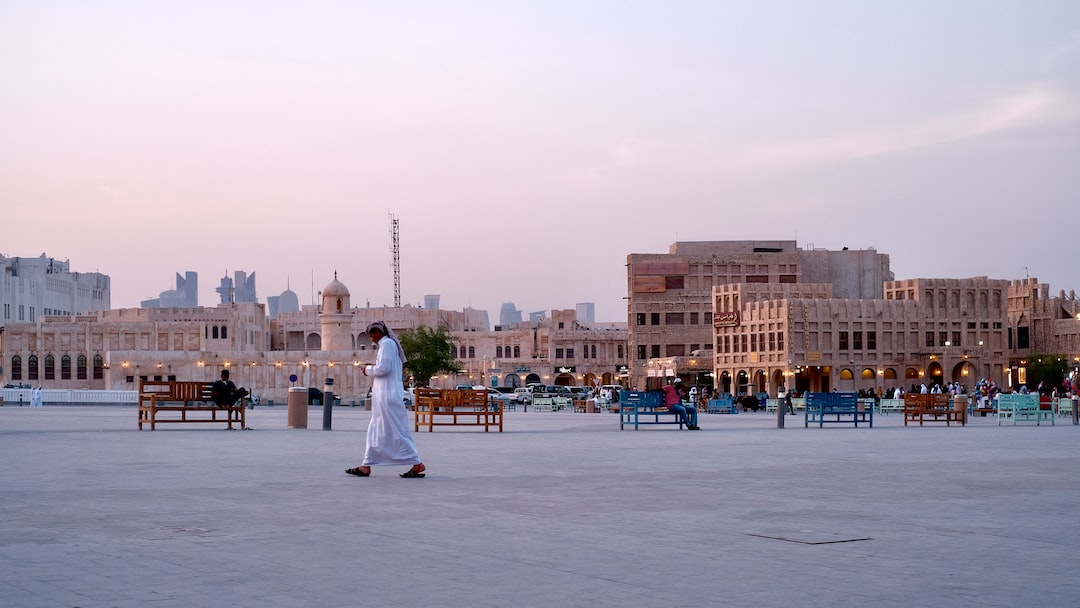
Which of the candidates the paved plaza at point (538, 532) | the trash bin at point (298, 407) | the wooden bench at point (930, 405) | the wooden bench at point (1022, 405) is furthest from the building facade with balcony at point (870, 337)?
the paved plaza at point (538, 532)

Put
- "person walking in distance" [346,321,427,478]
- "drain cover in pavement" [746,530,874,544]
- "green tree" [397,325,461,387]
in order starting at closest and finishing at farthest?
"drain cover in pavement" [746,530,874,544], "person walking in distance" [346,321,427,478], "green tree" [397,325,461,387]

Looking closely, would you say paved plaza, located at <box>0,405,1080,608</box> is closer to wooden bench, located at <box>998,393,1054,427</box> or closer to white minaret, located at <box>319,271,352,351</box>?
wooden bench, located at <box>998,393,1054,427</box>

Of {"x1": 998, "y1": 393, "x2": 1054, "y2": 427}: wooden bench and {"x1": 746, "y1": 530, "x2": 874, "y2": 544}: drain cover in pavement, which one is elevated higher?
{"x1": 746, "y1": 530, "x2": 874, "y2": 544}: drain cover in pavement

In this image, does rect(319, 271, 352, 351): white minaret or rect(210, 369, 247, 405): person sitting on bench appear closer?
rect(210, 369, 247, 405): person sitting on bench

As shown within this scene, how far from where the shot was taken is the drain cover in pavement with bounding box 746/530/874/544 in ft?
30.8

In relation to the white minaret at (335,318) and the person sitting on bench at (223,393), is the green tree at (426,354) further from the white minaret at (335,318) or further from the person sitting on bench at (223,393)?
the person sitting on bench at (223,393)

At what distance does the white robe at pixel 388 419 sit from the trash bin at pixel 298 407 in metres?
14.5

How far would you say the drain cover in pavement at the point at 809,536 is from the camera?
9375 mm

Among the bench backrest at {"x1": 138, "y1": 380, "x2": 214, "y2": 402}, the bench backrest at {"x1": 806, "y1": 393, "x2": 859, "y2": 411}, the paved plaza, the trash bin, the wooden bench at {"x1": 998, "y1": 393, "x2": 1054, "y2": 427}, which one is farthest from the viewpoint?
the wooden bench at {"x1": 998, "y1": 393, "x2": 1054, "y2": 427}

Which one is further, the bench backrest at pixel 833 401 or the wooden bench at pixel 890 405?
the wooden bench at pixel 890 405

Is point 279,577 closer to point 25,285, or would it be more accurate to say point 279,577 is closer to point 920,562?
point 920,562

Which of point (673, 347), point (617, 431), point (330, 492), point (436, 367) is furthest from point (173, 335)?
point (330, 492)

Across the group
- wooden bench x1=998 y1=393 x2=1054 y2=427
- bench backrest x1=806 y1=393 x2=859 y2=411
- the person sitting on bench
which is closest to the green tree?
wooden bench x1=998 y1=393 x2=1054 y2=427

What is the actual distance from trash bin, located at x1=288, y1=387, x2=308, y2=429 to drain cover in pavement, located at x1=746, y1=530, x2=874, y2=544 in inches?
848
